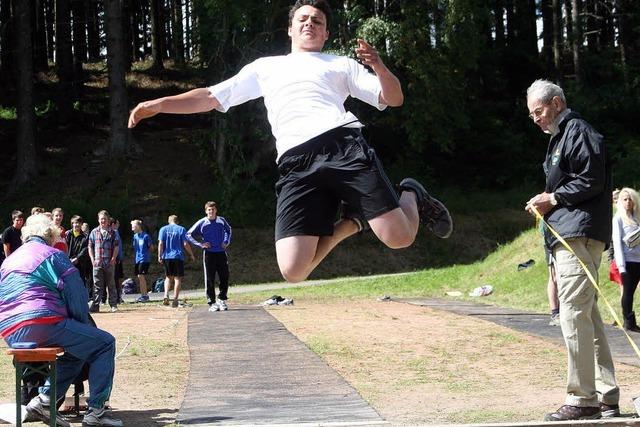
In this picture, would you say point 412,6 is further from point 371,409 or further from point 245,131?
point 371,409

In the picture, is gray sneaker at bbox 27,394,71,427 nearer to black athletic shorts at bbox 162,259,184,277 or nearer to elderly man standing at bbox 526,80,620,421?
elderly man standing at bbox 526,80,620,421

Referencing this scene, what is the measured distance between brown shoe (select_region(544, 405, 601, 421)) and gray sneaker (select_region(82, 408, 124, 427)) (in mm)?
3126

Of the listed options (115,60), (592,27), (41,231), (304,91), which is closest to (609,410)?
(304,91)

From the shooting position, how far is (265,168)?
36656mm

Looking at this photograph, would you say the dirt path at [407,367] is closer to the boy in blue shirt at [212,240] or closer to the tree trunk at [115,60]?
the boy in blue shirt at [212,240]

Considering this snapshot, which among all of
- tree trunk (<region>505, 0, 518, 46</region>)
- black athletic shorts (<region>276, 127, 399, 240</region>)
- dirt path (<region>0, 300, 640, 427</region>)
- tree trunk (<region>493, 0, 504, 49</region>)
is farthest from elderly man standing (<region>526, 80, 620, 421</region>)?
tree trunk (<region>493, 0, 504, 49</region>)

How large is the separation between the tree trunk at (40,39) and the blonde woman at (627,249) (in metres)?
44.7

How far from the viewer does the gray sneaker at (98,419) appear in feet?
24.1

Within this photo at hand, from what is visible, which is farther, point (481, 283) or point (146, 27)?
point (146, 27)

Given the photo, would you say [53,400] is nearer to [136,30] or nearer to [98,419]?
[98,419]

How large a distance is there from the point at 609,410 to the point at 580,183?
1608 mm

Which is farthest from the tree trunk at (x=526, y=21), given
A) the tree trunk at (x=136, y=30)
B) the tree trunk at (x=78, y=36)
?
the tree trunk at (x=136, y=30)

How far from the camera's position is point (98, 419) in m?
7.38

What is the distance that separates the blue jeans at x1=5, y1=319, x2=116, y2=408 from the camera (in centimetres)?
728
